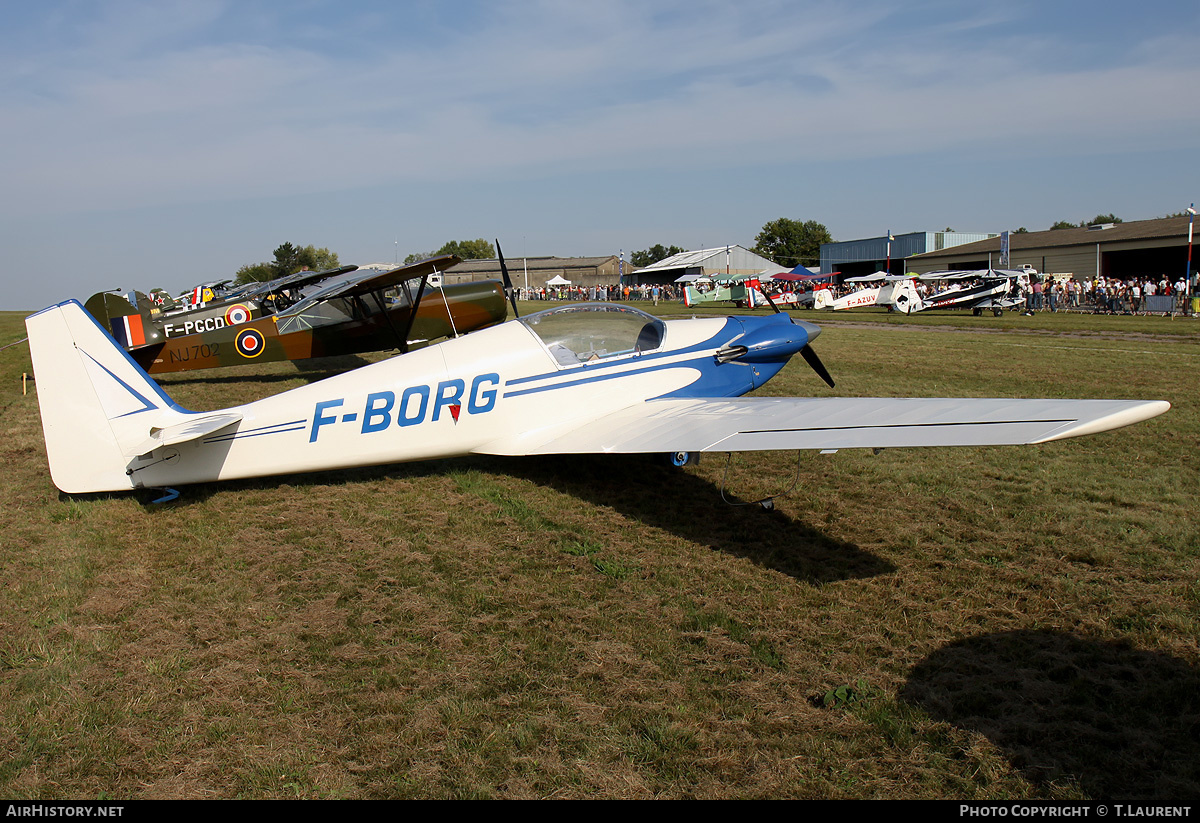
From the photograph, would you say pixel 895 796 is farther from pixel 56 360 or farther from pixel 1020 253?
pixel 1020 253

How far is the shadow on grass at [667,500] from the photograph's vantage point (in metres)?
4.89

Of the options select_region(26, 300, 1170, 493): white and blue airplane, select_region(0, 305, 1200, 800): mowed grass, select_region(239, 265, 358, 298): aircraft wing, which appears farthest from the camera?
select_region(239, 265, 358, 298): aircraft wing

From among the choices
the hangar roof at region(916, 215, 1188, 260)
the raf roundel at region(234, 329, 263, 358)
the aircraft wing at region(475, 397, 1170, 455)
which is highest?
the hangar roof at region(916, 215, 1188, 260)

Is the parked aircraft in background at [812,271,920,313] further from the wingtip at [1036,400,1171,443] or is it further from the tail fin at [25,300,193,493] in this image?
the tail fin at [25,300,193,493]

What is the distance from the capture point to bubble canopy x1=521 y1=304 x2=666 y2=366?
6859 mm

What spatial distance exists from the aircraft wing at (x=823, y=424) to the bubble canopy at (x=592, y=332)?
0.62 metres

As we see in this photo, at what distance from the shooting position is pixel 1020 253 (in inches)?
2003

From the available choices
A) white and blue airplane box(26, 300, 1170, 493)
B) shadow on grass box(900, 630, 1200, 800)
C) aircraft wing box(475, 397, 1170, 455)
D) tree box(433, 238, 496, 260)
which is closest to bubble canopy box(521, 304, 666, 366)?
white and blue airplane box(26, 300, 1170, 493)

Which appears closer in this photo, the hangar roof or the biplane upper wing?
the biplane upper wing

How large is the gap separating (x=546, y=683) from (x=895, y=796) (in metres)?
1.60

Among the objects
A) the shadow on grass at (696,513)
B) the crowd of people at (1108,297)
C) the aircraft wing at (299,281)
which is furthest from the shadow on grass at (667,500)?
the crowd of people at (1108,297)

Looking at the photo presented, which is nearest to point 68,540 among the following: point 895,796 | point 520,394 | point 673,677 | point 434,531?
point 434,531

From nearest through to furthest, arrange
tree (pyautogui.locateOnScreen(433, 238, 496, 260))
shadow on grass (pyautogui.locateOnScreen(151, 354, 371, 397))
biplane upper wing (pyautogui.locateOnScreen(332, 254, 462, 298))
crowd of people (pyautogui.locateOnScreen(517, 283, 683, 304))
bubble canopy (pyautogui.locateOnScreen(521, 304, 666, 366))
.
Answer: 1. bubble canopy (pyautogui.locateOnScreen(521, 304, 666, 366))
2. biplane upper wing (pyautogui.locateOnScreen(332, 254, 462, 298))
3. shadow on grass (pyautogui.locateOnScreen(151, 354, 371, 397))
4. crowd of people (pyautogui.locateOnScreen(517, 283, 683, 304))
5. tree (pyautogui.locateOnScreen(433, 238, 496, 260))

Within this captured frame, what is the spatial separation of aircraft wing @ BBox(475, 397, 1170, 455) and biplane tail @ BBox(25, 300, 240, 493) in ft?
8.90
